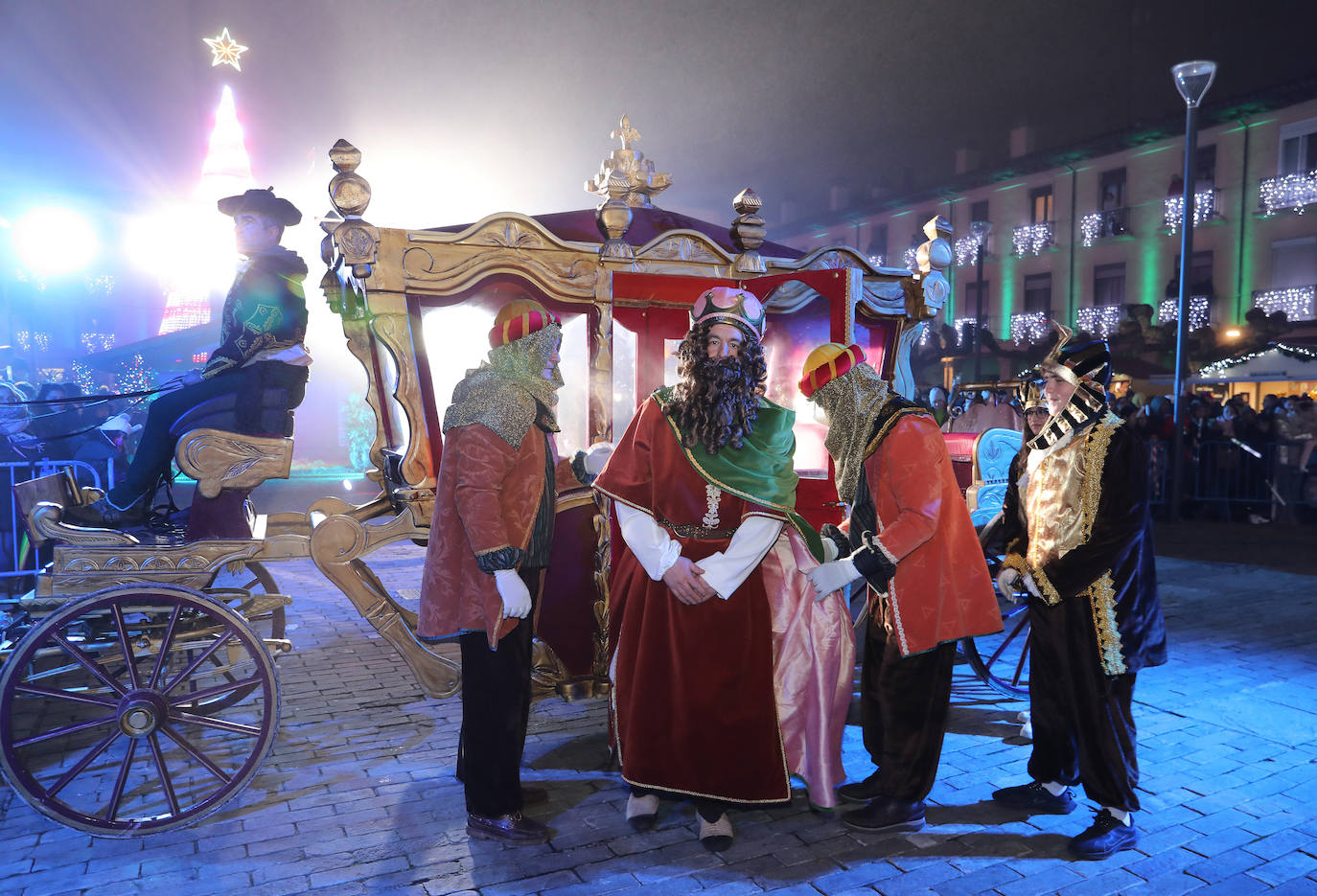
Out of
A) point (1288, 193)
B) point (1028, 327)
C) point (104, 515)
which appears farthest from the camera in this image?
point (1028, 327)

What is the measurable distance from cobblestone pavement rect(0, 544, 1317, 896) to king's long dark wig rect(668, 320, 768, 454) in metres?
1.64

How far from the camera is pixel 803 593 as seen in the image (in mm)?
3387

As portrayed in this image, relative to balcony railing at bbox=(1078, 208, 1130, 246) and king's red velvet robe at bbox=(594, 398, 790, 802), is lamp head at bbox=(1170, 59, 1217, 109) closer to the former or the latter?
king's red velvet robe at bbox=(594, 398, 790, 802)

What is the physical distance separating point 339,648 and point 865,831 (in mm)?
4265

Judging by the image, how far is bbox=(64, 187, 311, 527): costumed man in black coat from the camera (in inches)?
159

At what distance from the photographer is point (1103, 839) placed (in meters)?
3.14

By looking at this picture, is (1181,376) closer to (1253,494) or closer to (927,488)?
(1253,494)

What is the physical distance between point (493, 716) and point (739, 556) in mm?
1168

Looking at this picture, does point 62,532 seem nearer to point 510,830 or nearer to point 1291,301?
point 510,830

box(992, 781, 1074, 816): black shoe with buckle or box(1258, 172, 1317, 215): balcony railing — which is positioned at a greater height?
box(1258, 172, 1317, 215): balcony railing

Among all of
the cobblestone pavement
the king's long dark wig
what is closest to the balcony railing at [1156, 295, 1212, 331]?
the cobblestone pavement

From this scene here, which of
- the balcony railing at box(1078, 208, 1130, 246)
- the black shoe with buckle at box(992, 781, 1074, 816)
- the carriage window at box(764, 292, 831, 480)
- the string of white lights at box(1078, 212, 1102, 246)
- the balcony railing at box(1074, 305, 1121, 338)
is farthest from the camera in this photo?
the string of white lights at box(1078, 212, 1102, 246)

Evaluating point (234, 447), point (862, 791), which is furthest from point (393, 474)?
point (862, 791)

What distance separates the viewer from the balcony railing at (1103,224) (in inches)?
1026
